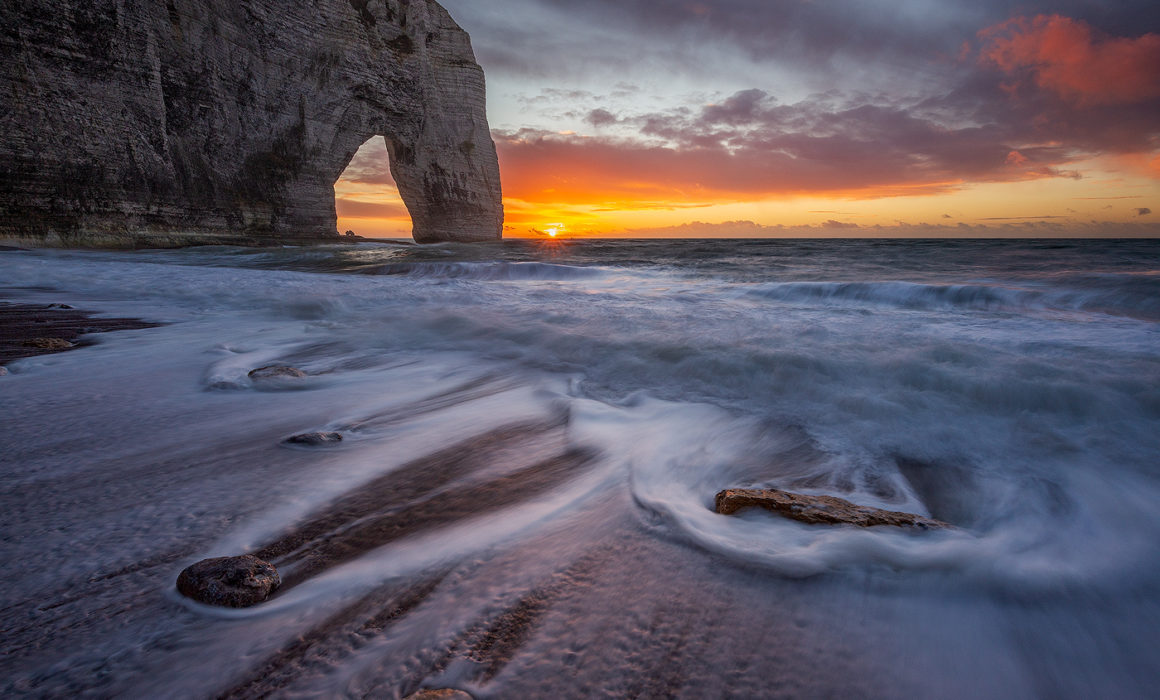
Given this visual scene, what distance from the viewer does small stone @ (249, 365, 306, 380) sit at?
2586 millimetres

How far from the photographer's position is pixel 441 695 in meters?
0.78

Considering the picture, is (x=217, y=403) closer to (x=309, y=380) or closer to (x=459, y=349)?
(x=309, y=380)

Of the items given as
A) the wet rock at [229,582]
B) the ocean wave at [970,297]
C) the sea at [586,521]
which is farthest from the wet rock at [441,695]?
the ocean wave at [970,297]

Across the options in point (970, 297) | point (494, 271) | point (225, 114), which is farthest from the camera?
point (225, 114)

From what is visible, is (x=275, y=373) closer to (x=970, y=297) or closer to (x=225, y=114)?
(x=970, y=297)

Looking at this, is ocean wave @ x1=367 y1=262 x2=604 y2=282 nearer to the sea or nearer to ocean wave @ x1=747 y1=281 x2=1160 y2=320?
ocean wave @ x1=747 y1=281 x2=1160 y2=320

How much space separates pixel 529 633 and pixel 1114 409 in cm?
290

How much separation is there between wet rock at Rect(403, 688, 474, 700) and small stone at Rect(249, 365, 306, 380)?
2286mm

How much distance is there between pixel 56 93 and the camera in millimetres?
14258

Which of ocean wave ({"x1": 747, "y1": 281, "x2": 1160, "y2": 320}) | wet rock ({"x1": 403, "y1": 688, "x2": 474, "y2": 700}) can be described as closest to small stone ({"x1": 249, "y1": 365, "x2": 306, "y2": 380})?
wet rock ({"x1": 403, "y1": 688, "x2": 474, "y2": 700})

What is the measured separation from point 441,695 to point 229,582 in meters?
0.55

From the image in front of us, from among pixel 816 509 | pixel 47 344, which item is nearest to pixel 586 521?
pixel 816 509

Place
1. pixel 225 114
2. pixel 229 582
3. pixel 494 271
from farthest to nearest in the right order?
pixel 225 114
pixel 494 271
pixel 229 582

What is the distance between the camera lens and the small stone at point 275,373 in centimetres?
259
